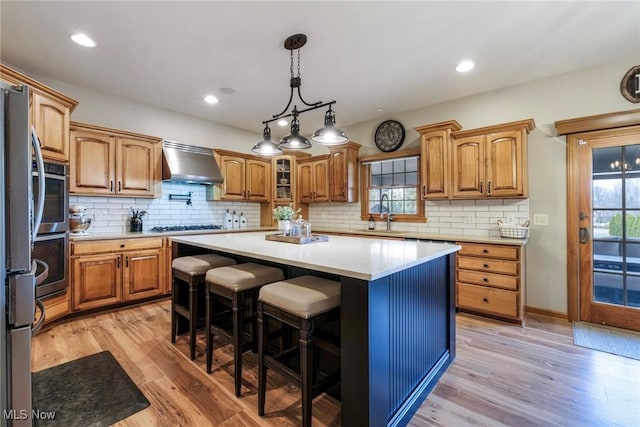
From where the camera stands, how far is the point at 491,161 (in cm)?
329

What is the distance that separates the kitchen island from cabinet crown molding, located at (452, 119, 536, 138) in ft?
6.25

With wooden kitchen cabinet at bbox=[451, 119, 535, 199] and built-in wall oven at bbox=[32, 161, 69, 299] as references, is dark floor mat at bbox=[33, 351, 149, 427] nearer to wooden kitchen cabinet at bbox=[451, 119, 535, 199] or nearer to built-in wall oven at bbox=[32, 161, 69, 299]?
built-in wall oven at bbox=[32, 161, 69, 299]

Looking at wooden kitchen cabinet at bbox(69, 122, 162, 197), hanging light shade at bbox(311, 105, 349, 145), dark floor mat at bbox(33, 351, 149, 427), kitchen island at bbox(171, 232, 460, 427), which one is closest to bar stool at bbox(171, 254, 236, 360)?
kitchen island at bbox(171, 232, 460, 427)

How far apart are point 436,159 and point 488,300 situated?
Result: 5.61 ft

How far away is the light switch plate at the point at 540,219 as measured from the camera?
10.7 ft

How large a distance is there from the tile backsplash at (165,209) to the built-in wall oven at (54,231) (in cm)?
70

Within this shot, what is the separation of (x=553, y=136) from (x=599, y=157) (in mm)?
456

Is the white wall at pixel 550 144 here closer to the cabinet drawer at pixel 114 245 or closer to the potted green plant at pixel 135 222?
the cabinet drawer at pixel 114 245

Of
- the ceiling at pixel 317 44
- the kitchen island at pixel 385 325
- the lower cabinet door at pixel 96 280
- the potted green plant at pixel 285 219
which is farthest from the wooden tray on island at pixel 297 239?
the lower cabinet door at pixel 96 280

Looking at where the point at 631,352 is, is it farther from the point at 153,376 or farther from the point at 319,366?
the point at 153,376

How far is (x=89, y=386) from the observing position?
1940 mm

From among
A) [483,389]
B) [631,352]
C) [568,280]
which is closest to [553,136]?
[568,280]

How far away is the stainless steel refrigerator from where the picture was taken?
3.70 ft

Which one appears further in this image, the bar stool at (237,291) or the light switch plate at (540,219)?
the light switch plate at (540,219)
